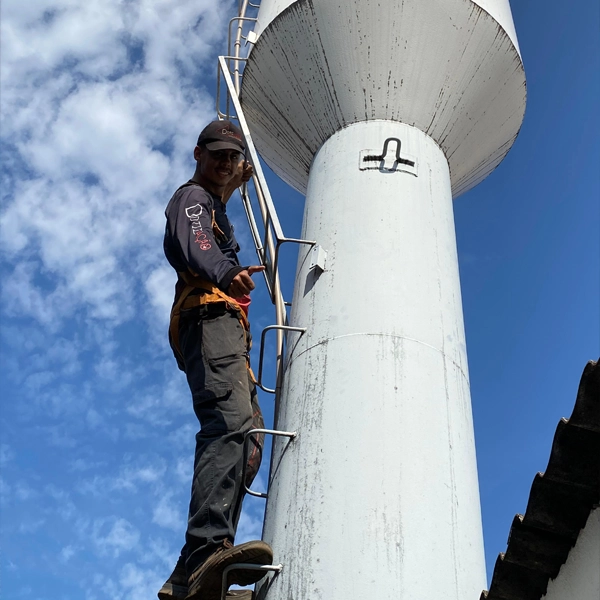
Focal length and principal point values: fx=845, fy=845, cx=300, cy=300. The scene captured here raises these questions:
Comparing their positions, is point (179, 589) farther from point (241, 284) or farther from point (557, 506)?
point (557, 506)

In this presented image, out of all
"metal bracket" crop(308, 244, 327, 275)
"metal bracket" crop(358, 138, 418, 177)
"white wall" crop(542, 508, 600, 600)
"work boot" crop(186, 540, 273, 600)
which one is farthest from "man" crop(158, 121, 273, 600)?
"white wall" crop(542, 508, 600, 600)

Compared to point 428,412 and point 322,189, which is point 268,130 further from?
point 428,412

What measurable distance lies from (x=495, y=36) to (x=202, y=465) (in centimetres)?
474

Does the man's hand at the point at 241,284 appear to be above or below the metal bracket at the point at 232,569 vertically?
above

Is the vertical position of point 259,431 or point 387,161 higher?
point 387,161

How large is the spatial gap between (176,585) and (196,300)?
1.75 metres

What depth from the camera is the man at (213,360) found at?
4.56 meters

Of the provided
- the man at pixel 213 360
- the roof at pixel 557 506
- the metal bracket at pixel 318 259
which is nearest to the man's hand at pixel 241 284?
the man at pixel 213 360

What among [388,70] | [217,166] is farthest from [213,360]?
[388,70]

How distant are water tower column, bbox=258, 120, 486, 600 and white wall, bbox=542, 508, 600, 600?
39.8 inches

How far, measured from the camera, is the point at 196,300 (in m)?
5.45

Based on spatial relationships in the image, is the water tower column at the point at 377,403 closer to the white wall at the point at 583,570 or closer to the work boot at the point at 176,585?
the work boot at the point at 176,585

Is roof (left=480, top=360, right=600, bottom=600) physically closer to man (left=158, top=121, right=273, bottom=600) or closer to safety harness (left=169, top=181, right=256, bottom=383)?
man (left=158, top=121, right=273, bottom=600)

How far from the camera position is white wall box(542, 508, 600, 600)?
340 centimetres
